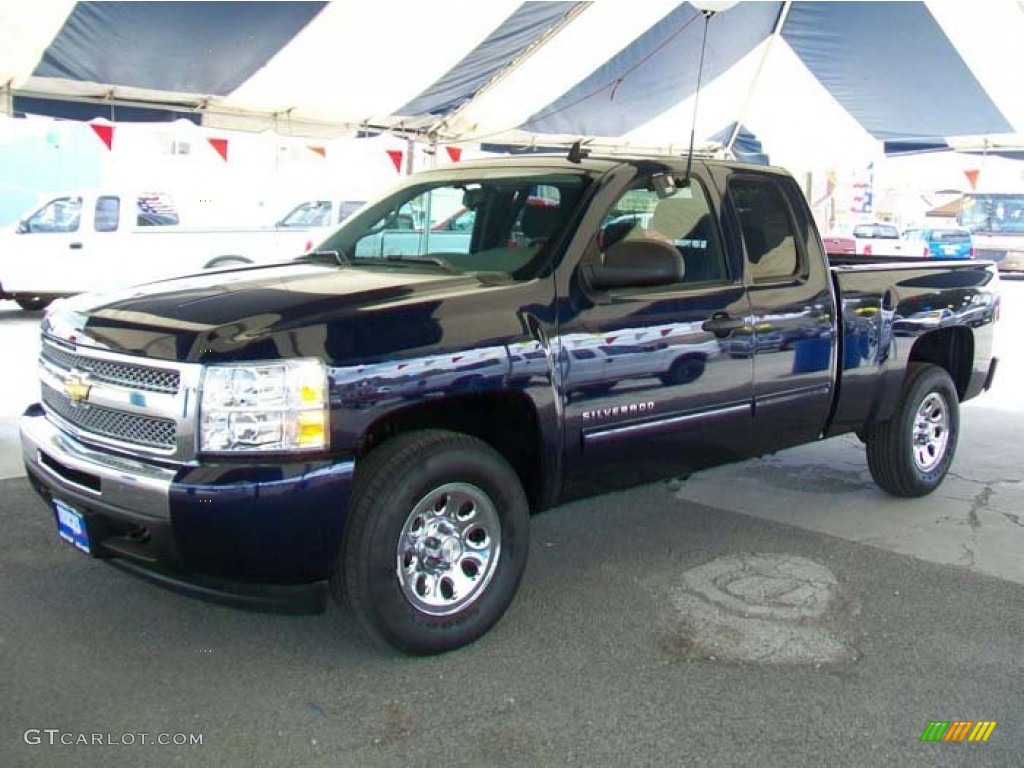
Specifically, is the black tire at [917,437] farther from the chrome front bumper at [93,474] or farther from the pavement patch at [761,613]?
the chrome front bumper at [93,474]

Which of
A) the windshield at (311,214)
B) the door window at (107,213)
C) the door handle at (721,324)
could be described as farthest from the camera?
the windshield at (311,214)

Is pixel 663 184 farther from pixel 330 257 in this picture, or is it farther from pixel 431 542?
pixel 431 542

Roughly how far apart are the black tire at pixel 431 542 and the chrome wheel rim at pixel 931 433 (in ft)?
9.80

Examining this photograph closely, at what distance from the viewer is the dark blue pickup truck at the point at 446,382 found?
312 centimetres

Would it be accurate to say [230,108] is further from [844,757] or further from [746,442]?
[844,757]

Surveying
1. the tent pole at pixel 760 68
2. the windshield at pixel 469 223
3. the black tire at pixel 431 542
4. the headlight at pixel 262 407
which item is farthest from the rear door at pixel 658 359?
the tent pole at pixel 760 68

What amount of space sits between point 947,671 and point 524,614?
1.60 meters

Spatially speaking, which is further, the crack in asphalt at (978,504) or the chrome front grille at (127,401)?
the crack in asphalt at (978,504)

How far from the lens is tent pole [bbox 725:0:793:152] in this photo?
1295 centimetres

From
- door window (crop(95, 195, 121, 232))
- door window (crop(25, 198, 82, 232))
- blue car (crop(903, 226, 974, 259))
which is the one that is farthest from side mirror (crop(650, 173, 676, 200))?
blue car (crop(903, 226, 974, 259))

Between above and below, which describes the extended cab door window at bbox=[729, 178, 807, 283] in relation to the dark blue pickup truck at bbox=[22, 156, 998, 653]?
above

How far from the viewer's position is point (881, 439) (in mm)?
5531

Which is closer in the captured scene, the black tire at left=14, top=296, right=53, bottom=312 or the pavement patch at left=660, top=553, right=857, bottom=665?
the pavement patch at left=660, top=553, right=857, bottom=665

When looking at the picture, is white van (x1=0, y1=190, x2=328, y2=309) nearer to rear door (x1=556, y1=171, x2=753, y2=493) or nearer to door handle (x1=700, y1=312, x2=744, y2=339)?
rear door (x1=556, y1=171, x2=753, y2=493)
